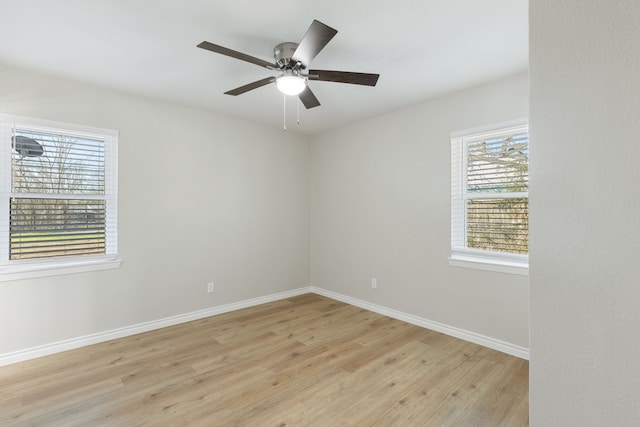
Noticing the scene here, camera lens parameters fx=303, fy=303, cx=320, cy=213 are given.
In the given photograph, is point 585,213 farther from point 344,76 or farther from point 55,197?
point 55,197

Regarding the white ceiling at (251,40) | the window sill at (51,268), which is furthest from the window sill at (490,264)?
the window sill at (51,268)

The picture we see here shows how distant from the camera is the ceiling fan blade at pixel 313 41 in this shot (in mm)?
1683

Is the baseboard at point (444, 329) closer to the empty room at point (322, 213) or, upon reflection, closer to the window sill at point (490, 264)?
the empty room at point (322, 213)

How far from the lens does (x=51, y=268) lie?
279 cm

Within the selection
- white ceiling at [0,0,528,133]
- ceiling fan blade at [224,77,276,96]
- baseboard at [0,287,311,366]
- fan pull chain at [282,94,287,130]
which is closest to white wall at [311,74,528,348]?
white ceiling at [0,0,528,133]

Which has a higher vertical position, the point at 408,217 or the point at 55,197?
the point at 55,197

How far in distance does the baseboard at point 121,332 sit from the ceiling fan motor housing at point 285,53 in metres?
3.00

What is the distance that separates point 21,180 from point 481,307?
14.6ft

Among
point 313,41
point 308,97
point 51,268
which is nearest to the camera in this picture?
point 313,41

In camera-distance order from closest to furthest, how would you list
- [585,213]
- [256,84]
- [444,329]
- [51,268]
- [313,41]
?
[585,213] → [313,41] → [256,84] → [51,268] → [444,329]

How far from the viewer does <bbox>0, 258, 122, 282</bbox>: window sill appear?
8.63ft

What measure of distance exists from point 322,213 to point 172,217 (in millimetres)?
2120

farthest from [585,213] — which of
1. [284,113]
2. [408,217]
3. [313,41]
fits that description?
[284,113]

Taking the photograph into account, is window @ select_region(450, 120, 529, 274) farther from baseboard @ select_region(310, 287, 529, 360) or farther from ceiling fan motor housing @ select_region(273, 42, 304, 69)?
ceiling fan motor housing @ select_region(273, 42, 304, 69)
